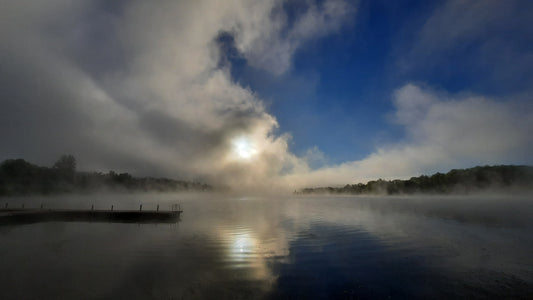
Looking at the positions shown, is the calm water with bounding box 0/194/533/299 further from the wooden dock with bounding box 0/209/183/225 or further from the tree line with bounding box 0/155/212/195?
the tree line with bounding box 0/155/212/195

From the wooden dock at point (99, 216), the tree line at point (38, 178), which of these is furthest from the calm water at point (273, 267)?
the tree line at point (38, 178)

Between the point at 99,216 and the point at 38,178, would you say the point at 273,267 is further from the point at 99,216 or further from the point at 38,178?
the point at 38,178

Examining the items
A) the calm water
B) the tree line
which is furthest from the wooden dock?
the tree line

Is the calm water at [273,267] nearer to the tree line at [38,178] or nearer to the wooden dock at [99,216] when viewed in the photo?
the wooden dock at [99,216]

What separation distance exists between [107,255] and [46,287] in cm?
883

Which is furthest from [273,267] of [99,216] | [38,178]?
[38,178]

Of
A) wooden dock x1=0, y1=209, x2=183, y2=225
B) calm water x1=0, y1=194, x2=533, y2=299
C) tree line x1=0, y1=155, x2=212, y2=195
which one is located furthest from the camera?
tree line x1=0, y1=155, x2=212, y2=195

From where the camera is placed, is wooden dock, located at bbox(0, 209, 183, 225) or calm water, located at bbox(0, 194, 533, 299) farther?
wooden dock, located at bbox(0, 209, 183, 225)

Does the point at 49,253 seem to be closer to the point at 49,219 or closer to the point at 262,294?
the point at 262,294

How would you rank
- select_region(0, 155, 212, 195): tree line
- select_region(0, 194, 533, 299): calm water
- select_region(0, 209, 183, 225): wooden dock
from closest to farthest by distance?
select_region(0, 194, 533, 299): calm water
select_region(0, 209, 183, 225): wooden dock
select_region(0, 155, 212, 195): tree line

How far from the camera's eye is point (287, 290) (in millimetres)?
15352

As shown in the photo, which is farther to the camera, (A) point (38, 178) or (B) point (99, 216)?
(A) point (38, 178)

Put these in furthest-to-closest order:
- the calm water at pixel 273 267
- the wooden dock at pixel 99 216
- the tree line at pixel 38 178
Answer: the tree line at pixel 38 178, the wooden dock at pixel 99 216, the calm water at pixel 273 267

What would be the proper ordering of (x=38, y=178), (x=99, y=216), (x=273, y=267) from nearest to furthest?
1. (x=273, y=267)
2. (x=99, y=216)
3. (x=38, y=178)
